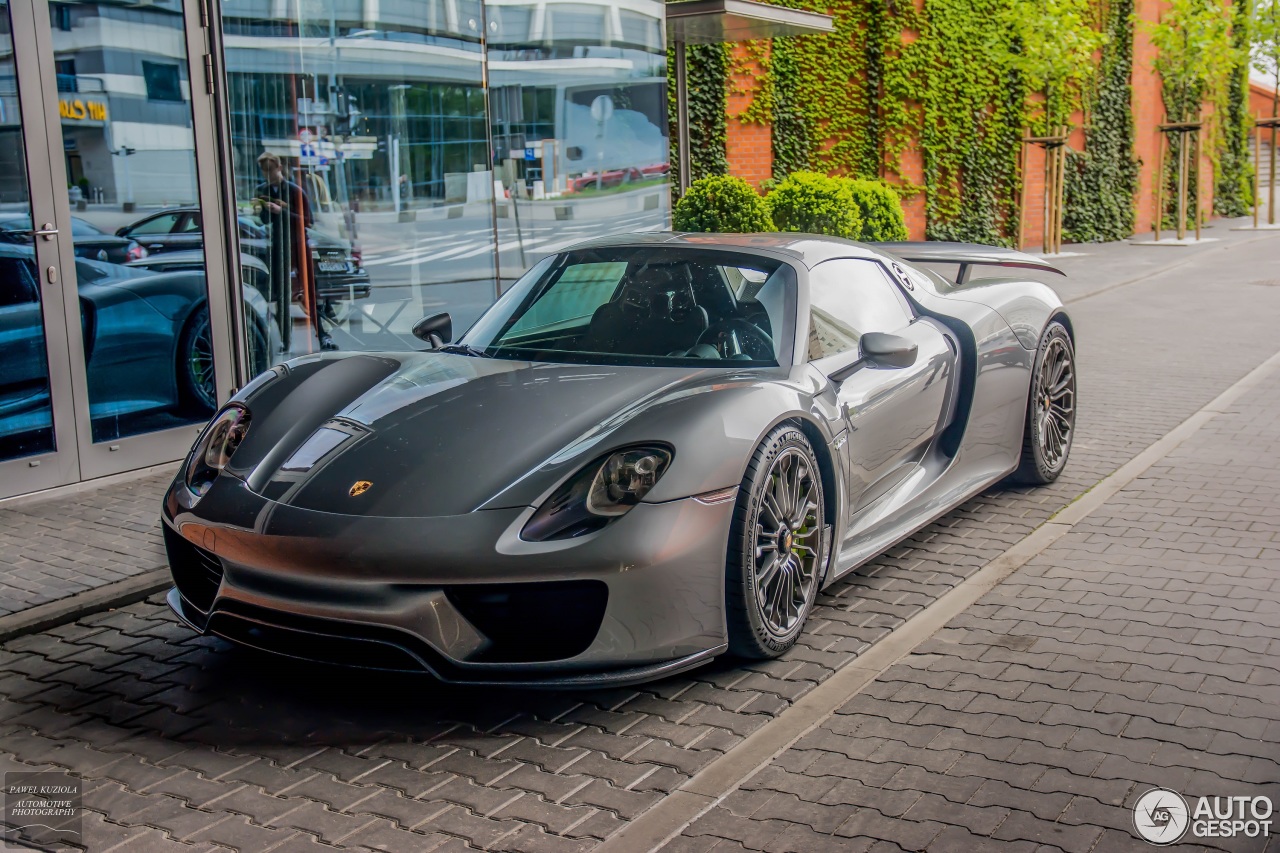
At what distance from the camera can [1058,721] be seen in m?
3.62

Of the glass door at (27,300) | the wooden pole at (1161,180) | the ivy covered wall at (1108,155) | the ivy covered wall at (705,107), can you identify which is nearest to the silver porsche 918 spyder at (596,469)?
the glass door at (27,300)

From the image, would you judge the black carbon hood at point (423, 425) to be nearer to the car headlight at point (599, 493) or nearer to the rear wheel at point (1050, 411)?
the car headlight at point (599, 493)

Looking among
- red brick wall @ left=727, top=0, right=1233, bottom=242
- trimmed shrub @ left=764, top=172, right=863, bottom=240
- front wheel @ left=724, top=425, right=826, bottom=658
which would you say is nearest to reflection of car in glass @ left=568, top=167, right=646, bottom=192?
trimmed shrub @ left=764, top=172, right=863, bottom=240

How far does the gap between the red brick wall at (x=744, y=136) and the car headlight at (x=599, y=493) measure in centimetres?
1389

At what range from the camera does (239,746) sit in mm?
3566

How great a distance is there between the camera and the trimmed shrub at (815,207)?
11914 millimetres

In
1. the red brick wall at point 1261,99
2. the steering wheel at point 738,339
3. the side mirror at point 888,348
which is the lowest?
the side mirror at point 888,348

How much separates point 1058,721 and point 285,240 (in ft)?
20.3

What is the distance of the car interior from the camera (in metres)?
4.61

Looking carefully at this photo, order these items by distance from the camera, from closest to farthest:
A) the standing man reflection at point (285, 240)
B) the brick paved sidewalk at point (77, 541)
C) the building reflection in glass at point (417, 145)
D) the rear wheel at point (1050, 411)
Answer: the brick paved sidewalk at point (77, 541), the rear wheel at point (1050, 411), the standing man reflection at point (285, 240), the building reflection in glass at point (417, 145)

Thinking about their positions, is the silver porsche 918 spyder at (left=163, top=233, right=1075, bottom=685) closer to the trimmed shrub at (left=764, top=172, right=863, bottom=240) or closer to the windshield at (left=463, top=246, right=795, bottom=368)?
the windshield at (left=463, top=246, right=795, bottom=368)

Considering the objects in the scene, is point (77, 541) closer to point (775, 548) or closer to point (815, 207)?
point (775, 548)

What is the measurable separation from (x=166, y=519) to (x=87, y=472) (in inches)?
127

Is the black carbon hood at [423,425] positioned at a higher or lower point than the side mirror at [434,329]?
lower
